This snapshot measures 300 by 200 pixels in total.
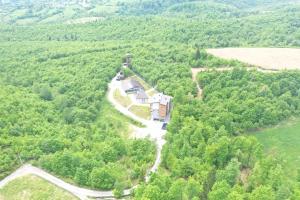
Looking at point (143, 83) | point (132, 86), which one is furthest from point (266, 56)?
point (132, 86)

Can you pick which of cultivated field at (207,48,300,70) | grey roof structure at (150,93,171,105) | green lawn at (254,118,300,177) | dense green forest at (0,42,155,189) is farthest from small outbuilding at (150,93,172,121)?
cultivated field at (207,48,300,70)

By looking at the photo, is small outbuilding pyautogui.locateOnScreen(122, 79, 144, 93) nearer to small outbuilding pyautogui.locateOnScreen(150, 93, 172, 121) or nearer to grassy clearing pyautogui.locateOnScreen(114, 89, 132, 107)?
grassy clearing pyautogui.locateOnScreen(114, 89, 132, 107)

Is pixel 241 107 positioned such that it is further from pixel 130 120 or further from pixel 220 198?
pixel 220 198

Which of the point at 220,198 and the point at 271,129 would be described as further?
the point at 271,129

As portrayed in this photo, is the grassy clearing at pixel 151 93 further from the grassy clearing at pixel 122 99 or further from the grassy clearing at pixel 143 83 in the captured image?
the grassy clearing at pixel 122 99

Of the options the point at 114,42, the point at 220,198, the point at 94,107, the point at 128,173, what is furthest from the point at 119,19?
the point at 220,198

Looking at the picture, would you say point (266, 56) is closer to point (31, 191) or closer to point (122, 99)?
point (122, 99)

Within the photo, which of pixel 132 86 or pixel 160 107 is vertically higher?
pixel 160 107
